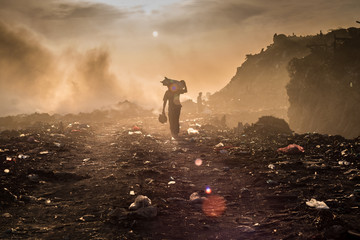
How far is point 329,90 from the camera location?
18531mm

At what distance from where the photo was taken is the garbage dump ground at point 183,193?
298 cm

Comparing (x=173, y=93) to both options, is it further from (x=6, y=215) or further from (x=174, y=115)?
(x=6, y=215)

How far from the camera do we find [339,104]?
1742 cm

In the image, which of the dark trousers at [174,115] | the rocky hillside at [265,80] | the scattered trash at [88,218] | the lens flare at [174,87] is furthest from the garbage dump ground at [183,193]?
the rocky hillside at [265,80]

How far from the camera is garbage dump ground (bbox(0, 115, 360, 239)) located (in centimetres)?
298

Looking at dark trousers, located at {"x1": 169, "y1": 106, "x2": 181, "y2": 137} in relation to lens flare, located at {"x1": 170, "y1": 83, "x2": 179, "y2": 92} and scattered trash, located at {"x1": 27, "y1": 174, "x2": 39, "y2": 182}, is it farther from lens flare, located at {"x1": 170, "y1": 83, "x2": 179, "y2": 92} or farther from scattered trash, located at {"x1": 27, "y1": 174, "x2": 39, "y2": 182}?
scattered trash, located at {"x1": 27, "y1": 174, "x2": 39, "y2": 182}

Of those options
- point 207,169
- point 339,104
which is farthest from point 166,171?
point 339,104

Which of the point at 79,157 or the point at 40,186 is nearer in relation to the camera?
the point at 40,186

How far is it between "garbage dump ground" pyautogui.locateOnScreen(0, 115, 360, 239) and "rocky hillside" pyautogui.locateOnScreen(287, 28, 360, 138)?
10788 millimetres

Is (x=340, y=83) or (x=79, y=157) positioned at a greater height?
(x=340, y=83)

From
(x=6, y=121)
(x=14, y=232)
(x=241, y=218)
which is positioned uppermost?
(x=6, y=121)

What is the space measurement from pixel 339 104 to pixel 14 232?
19.2 metres

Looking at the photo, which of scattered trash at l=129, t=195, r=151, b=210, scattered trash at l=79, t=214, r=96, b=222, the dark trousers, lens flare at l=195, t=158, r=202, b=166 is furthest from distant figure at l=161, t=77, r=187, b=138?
scattered trash at l=79, t=214, r=96, b=222

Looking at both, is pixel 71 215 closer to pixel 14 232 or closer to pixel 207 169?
pixel 14 232
